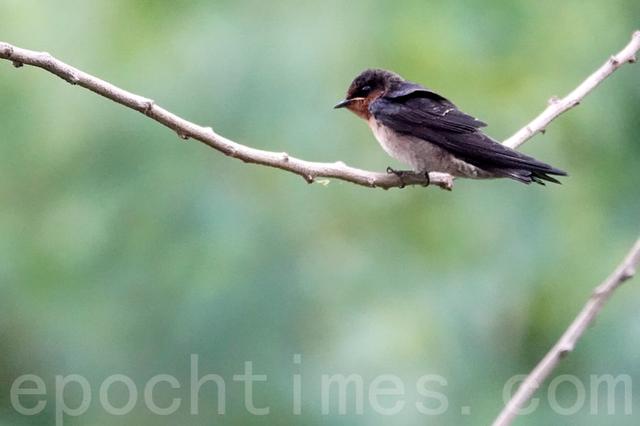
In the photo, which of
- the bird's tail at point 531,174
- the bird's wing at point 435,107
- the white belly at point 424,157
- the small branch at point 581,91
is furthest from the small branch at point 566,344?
the bird's wing at point 435,107

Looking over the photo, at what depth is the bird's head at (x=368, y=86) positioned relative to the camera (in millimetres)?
5039

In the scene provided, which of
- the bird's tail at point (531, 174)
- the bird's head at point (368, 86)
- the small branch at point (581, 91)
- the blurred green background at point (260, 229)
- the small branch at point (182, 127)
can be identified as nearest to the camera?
the small branch at point (182, 127)

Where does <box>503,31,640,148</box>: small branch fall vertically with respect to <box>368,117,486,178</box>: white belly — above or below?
above

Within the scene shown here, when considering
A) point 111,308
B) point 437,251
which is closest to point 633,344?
point 437,251

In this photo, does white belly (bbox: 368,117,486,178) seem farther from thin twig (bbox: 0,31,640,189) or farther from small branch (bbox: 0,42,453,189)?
small branch (bbox: 0,42,453,189)

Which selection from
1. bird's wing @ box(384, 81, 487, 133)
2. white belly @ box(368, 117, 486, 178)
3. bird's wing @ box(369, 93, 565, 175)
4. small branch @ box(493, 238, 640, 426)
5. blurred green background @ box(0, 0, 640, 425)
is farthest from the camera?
blurred green background @ box(0, 0, 640, 425)

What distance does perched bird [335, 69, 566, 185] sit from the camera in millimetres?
4133

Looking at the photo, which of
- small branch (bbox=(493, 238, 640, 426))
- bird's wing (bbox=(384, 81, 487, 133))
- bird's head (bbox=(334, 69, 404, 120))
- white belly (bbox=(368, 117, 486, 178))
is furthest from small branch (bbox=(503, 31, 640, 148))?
small branch (bbox=(493, 238, 640, 426))

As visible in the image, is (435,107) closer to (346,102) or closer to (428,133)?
(428,133)

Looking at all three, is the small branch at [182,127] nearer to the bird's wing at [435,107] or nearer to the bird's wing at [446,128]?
the bird's wing at [446,128]

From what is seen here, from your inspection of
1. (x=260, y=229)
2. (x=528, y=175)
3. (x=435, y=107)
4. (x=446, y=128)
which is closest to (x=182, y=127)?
(x=528, y=175)

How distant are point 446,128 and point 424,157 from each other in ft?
0.62

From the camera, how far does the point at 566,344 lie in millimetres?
1853

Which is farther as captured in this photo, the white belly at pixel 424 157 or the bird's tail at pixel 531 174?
the white belly at pixel 424 157
